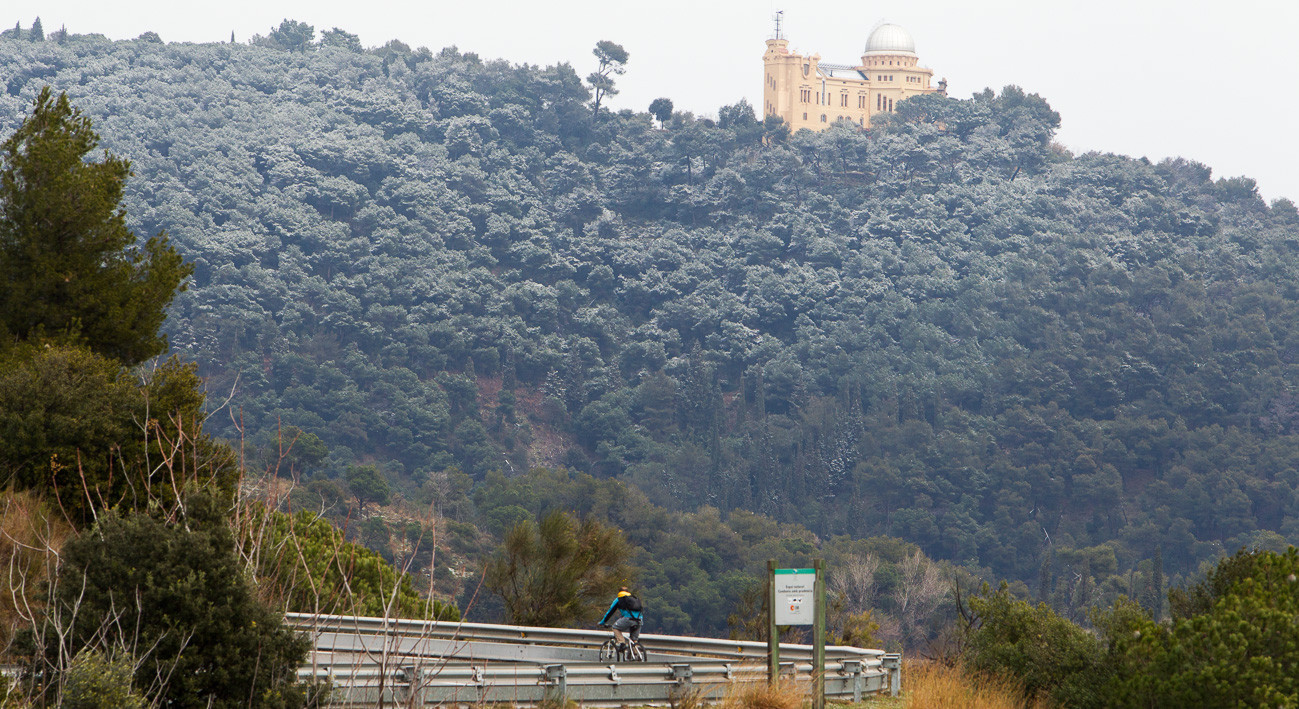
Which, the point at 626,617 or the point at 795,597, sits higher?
the point at 795,597

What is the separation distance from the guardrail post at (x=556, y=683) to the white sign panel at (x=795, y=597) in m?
1.75

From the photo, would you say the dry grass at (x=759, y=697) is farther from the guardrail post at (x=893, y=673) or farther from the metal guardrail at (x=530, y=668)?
the guardrail post at (x=893, y=673)

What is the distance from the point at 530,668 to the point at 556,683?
135 centimetres

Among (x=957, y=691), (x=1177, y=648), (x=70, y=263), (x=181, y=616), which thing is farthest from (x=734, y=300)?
(x=181, y=616)

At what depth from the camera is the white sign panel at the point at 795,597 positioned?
10742 millimetres

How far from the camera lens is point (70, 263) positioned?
21.8m

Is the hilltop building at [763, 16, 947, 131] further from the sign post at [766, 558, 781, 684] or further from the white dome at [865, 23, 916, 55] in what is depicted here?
the sign post at [766, 558, 781, 684]

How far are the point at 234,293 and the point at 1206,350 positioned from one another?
90.7 meters

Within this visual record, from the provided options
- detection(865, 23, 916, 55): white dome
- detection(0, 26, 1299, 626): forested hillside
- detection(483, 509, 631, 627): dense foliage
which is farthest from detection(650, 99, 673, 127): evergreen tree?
detection(483, 509, 631, 627): dense foliage

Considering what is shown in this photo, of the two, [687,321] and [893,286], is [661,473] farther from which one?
[893,286]

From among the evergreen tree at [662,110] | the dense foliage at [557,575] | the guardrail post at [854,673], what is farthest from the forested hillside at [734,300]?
the guardrail post at [854,673]

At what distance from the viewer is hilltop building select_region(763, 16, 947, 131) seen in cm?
16538

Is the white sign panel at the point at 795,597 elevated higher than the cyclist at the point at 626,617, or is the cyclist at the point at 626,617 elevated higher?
the white sign panel at the point at 795,597

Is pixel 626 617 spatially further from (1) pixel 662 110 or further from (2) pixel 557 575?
(1) pixel 662 110
